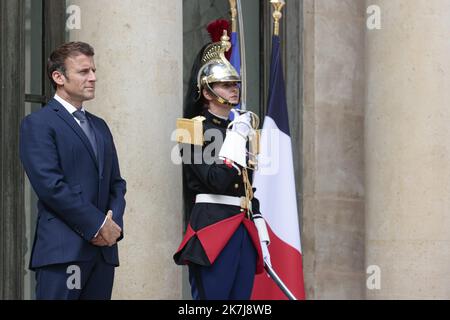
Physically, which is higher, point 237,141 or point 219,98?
point 219,98

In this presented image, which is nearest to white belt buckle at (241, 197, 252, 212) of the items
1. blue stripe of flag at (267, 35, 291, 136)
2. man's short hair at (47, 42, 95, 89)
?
blue stripe of flag at (267, 35, 291, 136)

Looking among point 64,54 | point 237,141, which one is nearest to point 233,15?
point 237,141

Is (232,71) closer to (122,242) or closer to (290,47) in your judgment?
(122,242)

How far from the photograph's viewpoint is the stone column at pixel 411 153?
407 inches

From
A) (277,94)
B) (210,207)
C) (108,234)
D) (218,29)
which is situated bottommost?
(108,234)

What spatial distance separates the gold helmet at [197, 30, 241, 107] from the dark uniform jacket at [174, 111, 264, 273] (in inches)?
7.5

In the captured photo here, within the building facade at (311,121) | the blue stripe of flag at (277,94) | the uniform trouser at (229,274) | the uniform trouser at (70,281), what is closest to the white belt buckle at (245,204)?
the uniform trouser at (229,274)

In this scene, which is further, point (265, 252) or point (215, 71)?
point (265, 252)

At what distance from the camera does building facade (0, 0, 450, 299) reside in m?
9.06

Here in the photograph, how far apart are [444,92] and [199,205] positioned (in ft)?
8.33

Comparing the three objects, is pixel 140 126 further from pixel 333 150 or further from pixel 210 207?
pixel 333 150

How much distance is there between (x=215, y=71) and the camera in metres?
8.91

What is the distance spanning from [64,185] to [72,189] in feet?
0.43

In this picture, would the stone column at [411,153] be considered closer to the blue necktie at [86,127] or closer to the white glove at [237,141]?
the white glove at [237,141]
